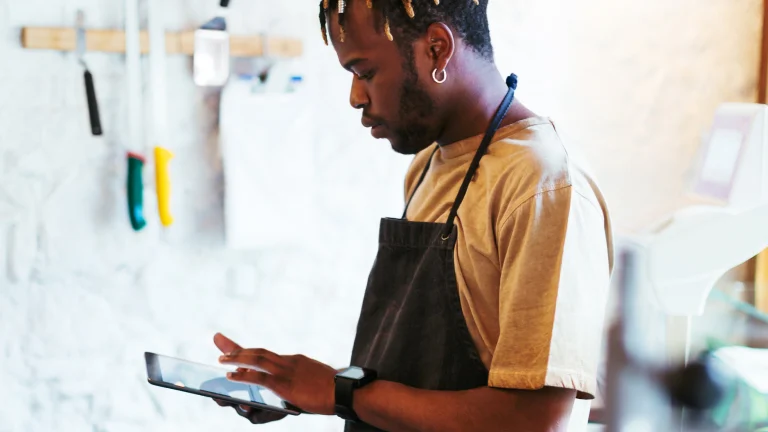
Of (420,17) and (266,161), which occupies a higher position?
(420,17)

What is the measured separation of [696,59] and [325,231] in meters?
0.93

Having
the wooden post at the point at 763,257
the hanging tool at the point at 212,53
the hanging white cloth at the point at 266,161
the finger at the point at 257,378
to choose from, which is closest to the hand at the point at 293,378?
the finger at the point at 257,378

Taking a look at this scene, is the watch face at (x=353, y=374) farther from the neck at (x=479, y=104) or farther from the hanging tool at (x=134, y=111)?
the hanging tool at (x=134, y=111)

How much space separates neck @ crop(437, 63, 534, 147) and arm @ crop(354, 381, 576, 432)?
308 mm

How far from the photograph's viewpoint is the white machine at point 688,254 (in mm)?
1415

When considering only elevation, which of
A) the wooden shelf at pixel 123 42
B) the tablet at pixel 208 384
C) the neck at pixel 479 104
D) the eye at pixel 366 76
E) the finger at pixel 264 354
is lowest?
the tablet at pixel 208 384

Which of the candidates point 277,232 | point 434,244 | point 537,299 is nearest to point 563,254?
point 537,299

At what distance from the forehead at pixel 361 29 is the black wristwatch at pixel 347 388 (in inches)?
14.7

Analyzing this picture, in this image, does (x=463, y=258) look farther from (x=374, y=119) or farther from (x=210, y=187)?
(x=210, y=187)

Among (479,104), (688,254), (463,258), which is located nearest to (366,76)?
(479,104)

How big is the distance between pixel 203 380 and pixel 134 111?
78 centimetres

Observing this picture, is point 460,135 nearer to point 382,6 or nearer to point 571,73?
point 382,6

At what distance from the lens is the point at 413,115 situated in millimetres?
909

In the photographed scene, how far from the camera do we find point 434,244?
0.91 meters
